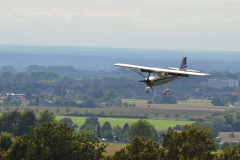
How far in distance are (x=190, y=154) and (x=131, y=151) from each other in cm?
746

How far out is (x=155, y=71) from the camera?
2020 inches

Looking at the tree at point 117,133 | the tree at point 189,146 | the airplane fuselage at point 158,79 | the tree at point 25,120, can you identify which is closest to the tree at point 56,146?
the tree at point 189,146

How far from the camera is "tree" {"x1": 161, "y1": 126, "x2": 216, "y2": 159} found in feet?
183

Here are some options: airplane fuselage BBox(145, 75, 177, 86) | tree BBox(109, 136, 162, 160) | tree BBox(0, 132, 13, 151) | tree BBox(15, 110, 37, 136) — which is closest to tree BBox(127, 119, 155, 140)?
tree BBox(15, 110, 37, 136)

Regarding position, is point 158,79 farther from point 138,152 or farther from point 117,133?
point 117,133

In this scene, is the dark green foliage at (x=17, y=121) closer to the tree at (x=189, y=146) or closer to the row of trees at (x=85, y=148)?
the row of trees at (x=85, y=148)

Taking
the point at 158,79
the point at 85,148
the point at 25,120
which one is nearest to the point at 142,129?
the point at 25,120

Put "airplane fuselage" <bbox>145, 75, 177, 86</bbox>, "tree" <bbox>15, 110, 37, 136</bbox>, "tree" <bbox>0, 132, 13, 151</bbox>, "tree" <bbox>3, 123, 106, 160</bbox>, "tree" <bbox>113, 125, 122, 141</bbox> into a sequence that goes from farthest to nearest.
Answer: "tree" <bbox>113, 125, 122, 141</bbox> → "tree" <bbox>15, 110, 37, 136</bbox> → "tree" <bbox>0, 132, 13, 151</bbox> → "airplane fuselage" <bbox>145, 75, 177, 86</bbox> → "tree" <bbox>3, 123, 106, 160</bbox>

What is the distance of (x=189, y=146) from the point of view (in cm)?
5706

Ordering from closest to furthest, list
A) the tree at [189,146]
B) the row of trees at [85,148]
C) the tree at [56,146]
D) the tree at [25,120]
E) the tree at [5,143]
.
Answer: the tree at [56,146] → the row of trees at [85,148] → the tree at [189,146] → the tree at [5,143] → the tree at [25,120]

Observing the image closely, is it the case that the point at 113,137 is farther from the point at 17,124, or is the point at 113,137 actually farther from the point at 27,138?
the point at 27,138

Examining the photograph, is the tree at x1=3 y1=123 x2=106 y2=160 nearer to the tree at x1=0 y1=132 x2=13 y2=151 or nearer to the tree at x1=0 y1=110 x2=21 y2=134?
the tree at x1=0 y1=132 x2=13 y2=151

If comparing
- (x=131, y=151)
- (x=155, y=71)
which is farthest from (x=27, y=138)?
(x=155, y=71)

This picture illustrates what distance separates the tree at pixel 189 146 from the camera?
5591 centimetres
